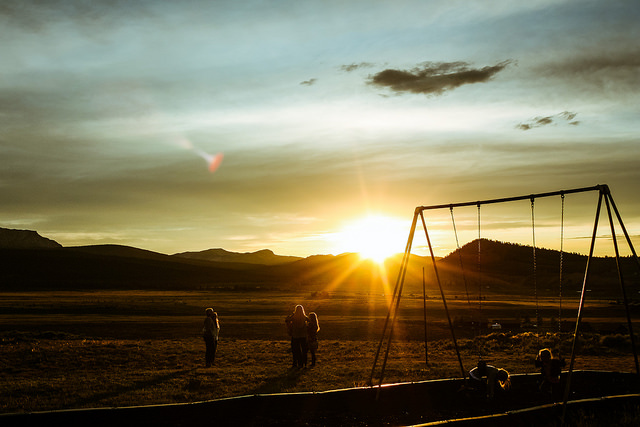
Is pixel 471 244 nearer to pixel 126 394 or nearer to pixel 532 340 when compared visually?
pixel 532 340

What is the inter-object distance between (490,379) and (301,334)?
590cm

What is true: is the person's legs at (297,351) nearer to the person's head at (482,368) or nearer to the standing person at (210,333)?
the standing person at (210,333)

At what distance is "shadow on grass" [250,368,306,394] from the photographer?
11792mm

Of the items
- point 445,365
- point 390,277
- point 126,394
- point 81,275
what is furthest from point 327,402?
point 390,277

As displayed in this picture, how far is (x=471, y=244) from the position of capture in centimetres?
19362

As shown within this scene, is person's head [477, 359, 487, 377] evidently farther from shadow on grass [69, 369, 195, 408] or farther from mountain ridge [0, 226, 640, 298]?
mountain ridge [0, 226, 640, 298]

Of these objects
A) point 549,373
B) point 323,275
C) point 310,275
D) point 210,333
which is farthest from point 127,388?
point 323,275

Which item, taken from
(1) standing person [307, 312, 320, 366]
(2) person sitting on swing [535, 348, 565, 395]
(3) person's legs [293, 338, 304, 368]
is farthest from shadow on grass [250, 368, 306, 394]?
(2) person sitting on swing [535, 348, 565, 395]

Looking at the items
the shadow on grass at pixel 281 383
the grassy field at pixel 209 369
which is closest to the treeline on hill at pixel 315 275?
the grassy field at pixel 209 369

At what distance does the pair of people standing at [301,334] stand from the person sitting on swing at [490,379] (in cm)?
545

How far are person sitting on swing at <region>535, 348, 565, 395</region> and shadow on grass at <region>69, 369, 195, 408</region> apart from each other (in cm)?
842

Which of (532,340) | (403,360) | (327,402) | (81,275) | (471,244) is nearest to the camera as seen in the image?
(327,402)

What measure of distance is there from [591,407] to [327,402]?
14.7 feet

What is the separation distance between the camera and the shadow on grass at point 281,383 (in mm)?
11792
